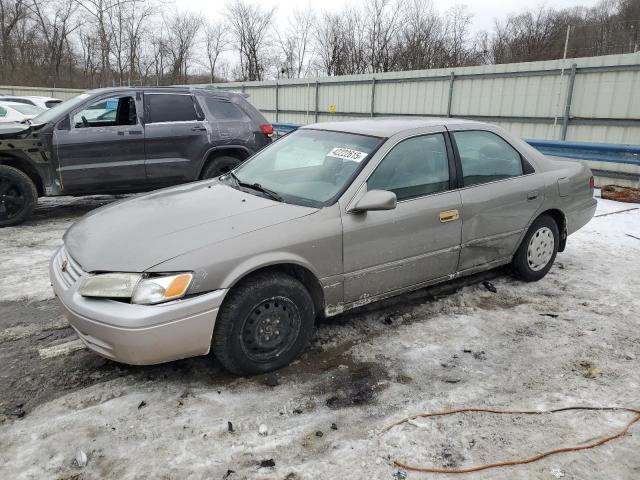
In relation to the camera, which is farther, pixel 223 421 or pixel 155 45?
pixel 155 45

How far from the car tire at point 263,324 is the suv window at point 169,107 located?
5026 mm

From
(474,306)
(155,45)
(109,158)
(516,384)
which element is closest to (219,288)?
(516,384)

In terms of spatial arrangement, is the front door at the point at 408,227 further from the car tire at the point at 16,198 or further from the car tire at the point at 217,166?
the car tire at the point at 16,198

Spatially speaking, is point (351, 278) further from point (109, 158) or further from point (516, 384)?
point (109, 158)

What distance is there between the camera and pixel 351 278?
3.55 meters

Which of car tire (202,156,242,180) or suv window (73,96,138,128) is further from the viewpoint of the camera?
car tire (202,156,242,180)

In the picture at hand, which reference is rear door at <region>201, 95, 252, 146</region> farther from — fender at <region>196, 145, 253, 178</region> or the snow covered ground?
the snow covered ground

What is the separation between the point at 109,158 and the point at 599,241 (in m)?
6.61

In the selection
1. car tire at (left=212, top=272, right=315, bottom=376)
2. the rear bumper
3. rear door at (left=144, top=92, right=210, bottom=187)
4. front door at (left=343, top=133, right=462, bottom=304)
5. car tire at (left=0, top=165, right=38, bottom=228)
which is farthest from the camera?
rear door at (left=144, top=92, right=210, bottom=187)

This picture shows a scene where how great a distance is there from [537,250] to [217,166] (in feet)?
15.9

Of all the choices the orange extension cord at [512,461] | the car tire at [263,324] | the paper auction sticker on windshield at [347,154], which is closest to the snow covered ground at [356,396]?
the orange extension cord at [512,461]

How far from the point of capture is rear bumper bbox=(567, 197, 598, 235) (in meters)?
5.10

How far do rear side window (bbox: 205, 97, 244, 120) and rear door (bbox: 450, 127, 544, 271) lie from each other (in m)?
4.46

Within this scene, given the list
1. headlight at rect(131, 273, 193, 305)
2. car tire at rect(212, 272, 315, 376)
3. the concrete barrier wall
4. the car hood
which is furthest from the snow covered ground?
the concrete barrier wall
